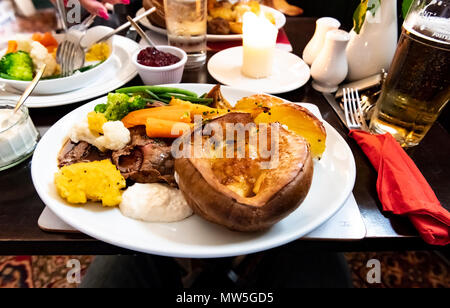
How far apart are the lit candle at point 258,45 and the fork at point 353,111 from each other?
510 mm

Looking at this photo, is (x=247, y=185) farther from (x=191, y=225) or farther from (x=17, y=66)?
(x=17, y=66)

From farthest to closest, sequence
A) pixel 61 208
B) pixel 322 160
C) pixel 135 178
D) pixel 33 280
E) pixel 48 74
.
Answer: pixel 33 280
pixel 48 74
pixel 322 160
pixel 135 178
pixel 61 208

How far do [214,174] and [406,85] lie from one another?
3.28 ft

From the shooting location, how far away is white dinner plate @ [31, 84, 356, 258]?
0.89 meters

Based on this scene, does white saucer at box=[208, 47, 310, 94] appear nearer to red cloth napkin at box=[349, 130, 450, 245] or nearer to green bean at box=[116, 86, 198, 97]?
green bean at box=[116, 86, 198, 97]

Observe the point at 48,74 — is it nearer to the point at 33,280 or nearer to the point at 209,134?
the point at 209,134

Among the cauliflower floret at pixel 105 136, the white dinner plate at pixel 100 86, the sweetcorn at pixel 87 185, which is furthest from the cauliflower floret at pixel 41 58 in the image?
the sweetcorn at pixel 87 185

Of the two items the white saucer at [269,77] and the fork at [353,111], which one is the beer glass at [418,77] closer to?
the fork at [353,111]

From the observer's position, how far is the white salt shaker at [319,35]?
1.96m

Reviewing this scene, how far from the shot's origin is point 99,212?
1021 millimetres

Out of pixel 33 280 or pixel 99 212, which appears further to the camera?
pixel 33 280

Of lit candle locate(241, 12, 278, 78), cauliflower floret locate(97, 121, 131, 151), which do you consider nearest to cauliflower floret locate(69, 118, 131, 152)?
cauliflower floret locate(97, 121, 131, 151)

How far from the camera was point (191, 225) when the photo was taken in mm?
1008
